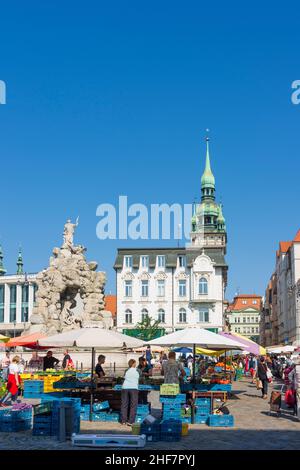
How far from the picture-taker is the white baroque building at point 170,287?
83.1 metres

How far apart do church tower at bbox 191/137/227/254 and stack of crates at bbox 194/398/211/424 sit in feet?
357

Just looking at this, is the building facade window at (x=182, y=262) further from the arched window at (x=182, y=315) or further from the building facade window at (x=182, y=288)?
the arched window at (x=182, y=315)

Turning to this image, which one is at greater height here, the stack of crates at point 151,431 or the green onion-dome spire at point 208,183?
the green onion-dome spire at point 208,183

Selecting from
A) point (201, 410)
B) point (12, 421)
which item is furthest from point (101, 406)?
point (12, 421)

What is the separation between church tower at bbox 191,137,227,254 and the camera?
12812 cm

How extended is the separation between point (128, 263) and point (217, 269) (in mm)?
11530

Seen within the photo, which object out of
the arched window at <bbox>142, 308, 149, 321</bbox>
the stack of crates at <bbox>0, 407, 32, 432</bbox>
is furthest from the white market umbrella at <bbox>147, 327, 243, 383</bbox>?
the arched window at <bbox>142, 308, 149, 321</bbox>

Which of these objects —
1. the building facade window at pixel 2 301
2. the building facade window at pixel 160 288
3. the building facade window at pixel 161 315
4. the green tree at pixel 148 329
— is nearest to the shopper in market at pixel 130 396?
the green tree at pixel 148 329

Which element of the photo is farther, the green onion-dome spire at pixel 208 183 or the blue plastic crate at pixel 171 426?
the green onion-dome spire at pixel 208 183

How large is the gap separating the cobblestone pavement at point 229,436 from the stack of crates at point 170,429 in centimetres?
21

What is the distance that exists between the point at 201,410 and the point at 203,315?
6739 centimetres

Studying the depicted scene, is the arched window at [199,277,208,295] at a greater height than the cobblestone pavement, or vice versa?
the arched window at [199,277,208,295]

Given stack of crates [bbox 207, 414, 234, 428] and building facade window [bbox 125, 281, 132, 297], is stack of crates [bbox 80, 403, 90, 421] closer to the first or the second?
stack of crates [bbox 207, 414, 234, 428]
